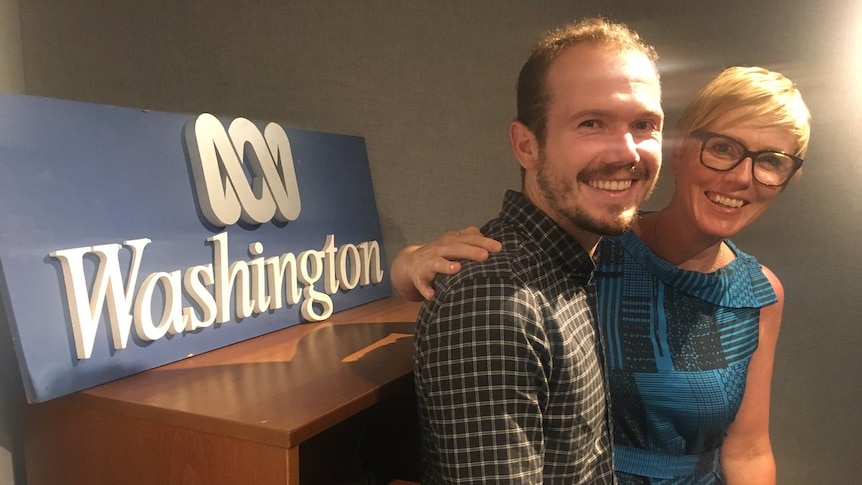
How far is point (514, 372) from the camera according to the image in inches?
29.0

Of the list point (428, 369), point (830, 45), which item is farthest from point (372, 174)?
point (830, 45)

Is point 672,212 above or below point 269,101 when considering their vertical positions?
below

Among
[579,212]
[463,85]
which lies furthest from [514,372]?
[463,85]

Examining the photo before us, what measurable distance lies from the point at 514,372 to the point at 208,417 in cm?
37

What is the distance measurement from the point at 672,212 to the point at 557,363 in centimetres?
47

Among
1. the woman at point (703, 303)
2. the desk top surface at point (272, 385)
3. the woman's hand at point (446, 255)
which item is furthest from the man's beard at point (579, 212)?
the desk top surface at point (272, 385)

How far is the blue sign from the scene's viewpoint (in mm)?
770

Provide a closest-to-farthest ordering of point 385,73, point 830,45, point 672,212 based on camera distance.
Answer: point 672,212, point 830,45, point 385,73

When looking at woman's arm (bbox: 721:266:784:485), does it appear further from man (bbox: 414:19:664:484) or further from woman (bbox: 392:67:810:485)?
man (bbox: 414:19:664:484)

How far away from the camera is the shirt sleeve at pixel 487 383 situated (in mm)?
728

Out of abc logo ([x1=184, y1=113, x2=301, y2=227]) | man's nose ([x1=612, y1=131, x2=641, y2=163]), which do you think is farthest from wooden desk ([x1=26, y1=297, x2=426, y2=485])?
man's nose ([x1=612, y1=131, x2=641, y2=163])

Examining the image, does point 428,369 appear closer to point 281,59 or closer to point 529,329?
point 529,329

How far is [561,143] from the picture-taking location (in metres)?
0.89

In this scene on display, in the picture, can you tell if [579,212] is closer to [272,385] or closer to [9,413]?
[272,385]
